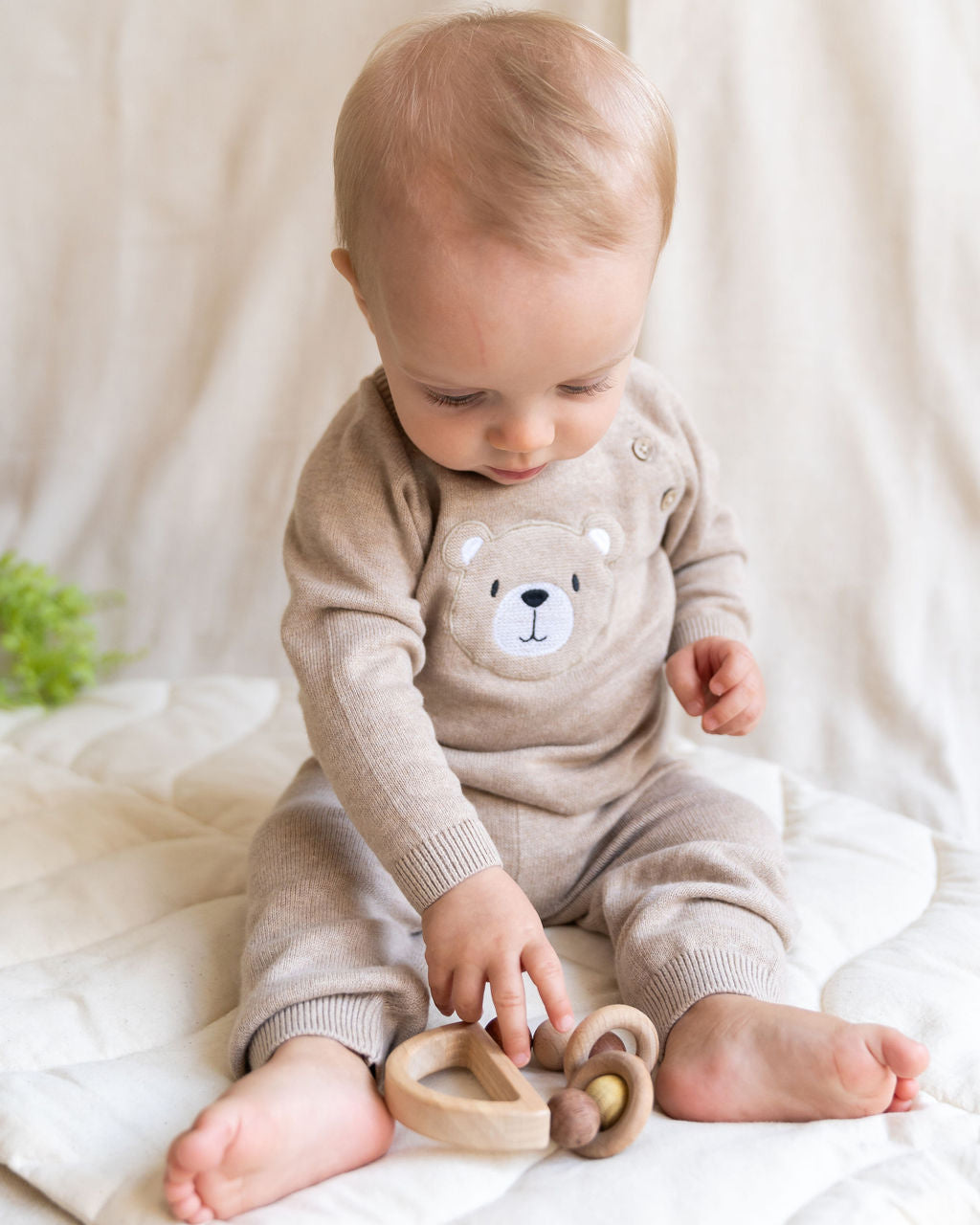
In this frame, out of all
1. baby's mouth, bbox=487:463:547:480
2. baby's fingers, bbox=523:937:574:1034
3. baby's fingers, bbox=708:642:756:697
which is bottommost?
baby's fingers, bbox=523:937:574:1034

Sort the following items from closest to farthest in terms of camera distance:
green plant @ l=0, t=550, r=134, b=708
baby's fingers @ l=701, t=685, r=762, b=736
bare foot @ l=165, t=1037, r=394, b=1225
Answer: bare foot @ l=165, t=1037, r=394, b=1225
baby's fingers @ l=701, t=685, r=762, b=736
green plant @ l=0, t=550, r=134, b=708

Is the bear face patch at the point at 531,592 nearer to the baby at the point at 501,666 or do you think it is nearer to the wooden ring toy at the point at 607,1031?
the baby at the point at 501,666

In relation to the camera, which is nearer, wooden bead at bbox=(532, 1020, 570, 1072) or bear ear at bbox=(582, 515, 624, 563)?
wooden bead at bbox=(532, 1020, 570, 1072)

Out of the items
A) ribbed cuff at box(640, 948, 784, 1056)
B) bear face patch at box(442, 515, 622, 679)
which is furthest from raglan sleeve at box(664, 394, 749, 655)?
ribbed cuff at box(640, 948, 784, 1056)

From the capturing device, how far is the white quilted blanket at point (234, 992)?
676 mm

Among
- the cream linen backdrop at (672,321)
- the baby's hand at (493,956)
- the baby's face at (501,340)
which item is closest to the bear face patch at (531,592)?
the baby's face at (501,340)

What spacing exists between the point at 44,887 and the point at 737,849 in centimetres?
56

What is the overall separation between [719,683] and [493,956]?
319mm

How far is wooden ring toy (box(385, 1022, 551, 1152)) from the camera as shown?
26.6 inches

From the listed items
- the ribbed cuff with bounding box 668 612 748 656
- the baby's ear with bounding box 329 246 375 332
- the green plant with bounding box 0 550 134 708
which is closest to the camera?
the baby's ear with bounding box 329 246 375 332

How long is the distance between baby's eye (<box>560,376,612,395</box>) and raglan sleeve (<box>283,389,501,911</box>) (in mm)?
164

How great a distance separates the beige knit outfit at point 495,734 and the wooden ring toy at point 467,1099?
4cm

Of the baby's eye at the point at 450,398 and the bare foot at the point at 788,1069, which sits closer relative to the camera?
the bare foot at the point at 788,1069

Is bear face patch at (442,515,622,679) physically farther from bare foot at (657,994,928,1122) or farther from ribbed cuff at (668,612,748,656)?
bare foot at (657,994,928,1122)
